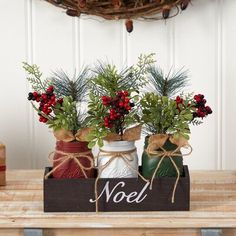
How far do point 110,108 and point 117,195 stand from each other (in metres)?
0.18

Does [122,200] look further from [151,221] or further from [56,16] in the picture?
[56,16]

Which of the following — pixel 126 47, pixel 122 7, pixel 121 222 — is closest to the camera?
pixel 121 222

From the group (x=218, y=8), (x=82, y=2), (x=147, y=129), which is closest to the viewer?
(x=147, y=129)

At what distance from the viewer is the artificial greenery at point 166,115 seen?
128cm

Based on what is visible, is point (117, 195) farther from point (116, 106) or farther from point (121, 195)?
point (116, 106)

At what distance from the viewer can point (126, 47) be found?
176 cm

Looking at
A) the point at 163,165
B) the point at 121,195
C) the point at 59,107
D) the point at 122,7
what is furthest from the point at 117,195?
the point at 122,7

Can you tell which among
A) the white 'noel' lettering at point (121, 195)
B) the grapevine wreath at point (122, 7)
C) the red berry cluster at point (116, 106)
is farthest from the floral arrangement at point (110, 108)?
the grapevine wreath at point (122, 7)

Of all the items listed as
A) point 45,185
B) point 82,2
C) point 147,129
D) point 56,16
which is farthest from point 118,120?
point 56,16

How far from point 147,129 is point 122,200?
172 mm

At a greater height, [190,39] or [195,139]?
[190,39]

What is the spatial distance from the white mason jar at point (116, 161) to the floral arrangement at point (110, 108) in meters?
0.02

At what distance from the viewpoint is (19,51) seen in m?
1.77

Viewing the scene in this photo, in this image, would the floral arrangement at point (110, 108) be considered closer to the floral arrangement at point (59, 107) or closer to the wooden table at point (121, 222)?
the floral arrangement at point (59, 107)
